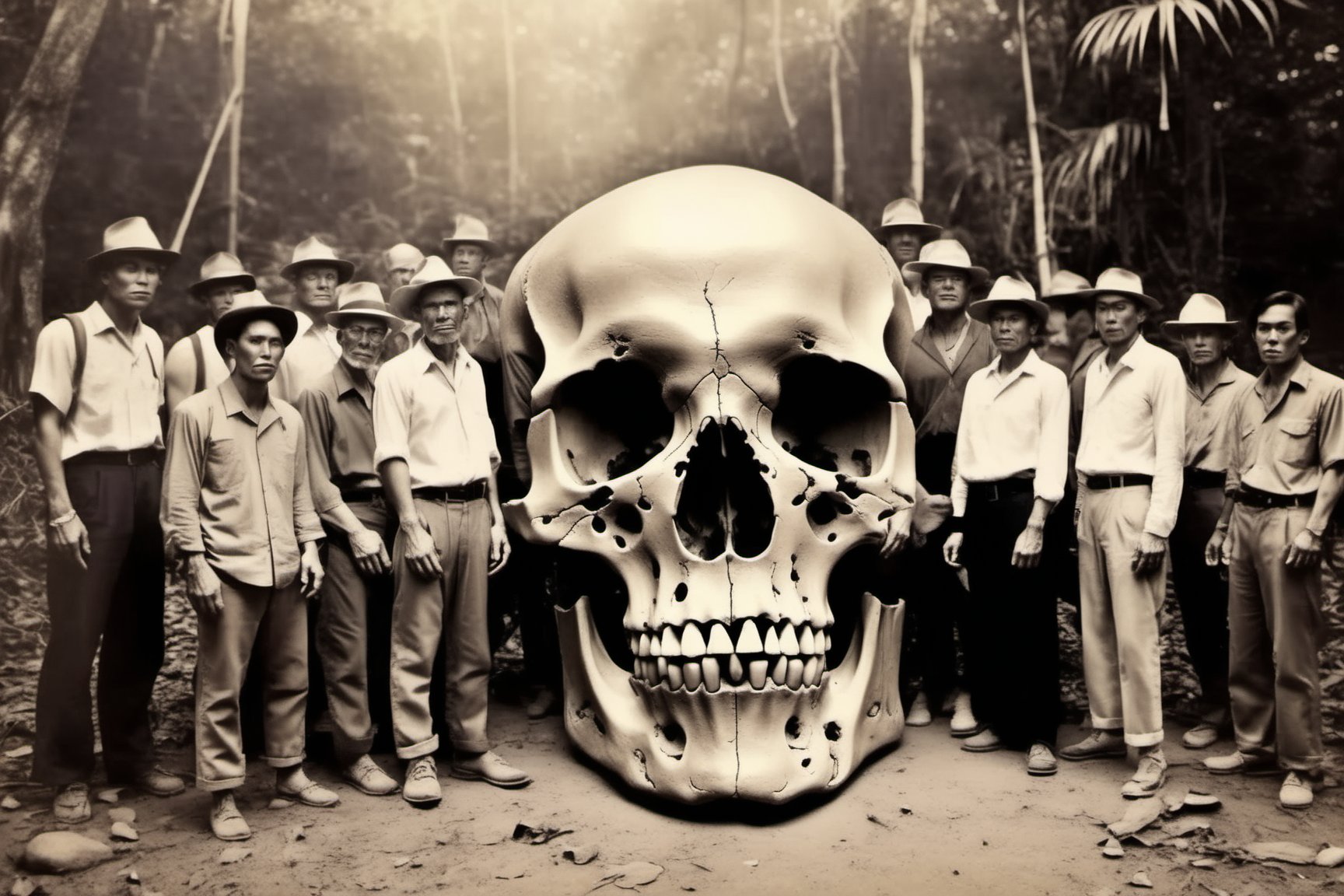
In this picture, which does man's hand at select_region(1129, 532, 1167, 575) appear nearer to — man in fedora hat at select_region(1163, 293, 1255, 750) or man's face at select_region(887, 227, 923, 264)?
man in fedora hat at select_region(1163, 293, 1255, 750)

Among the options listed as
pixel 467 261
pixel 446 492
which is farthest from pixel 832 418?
pixel 467 261

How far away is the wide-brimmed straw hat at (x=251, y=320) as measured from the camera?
3.96 metres

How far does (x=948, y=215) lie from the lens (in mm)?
8164

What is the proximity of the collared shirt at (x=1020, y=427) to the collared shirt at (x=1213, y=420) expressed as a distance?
0.68 metres

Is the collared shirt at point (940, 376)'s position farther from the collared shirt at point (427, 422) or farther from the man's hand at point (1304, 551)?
the collared shirt at point (427, 422)

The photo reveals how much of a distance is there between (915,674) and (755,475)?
7.19 feet

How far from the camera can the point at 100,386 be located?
4.14 metres

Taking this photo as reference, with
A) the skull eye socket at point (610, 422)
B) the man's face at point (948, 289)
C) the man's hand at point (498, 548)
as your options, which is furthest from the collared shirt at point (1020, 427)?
the man's hand at point (498, 548)

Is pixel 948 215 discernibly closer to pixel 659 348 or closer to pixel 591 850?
pixel 659 348

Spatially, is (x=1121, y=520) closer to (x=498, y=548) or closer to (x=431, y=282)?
(x=498, y=548)

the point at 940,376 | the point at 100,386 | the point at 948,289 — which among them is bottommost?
the point at 940,376

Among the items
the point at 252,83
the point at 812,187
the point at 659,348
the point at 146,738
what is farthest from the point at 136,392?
the point at 812,187

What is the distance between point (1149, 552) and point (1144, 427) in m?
0.46

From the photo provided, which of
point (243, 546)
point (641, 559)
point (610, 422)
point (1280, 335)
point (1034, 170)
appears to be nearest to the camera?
point (243, 546)
